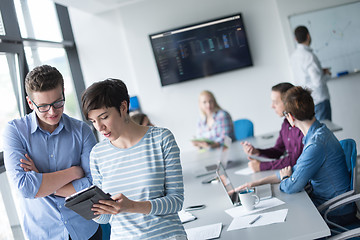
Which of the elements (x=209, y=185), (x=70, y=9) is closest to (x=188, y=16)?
(x=70, y=9)

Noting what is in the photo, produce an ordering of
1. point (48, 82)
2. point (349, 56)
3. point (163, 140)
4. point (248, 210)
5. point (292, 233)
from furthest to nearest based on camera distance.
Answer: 1. point (349, 56)
2. point (248, 210)
3. point (48, 82)
4. point (292, 233)
5. point (163, 140)

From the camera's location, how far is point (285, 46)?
6246mm

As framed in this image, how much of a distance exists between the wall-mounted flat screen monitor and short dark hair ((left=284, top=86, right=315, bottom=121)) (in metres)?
3.64

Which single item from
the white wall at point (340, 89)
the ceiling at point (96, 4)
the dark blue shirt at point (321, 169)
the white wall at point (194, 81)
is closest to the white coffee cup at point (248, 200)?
the dark blue shirt at point (321, 169)

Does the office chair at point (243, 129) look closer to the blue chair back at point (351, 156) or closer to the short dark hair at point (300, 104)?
the blue chair back at point (351, 156)

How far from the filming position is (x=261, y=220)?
86.1 inches

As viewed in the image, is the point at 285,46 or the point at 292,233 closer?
the point at 292,233

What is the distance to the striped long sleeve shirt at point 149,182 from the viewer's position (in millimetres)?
1771

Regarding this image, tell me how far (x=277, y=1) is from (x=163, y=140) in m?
4.92

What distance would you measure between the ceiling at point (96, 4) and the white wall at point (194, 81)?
126 mm

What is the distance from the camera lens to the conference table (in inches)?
77.0

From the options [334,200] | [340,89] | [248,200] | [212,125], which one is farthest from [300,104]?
[340,89]

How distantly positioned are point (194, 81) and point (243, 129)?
4.95 ft

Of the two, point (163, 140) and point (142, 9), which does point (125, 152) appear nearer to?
point (163, 140)
